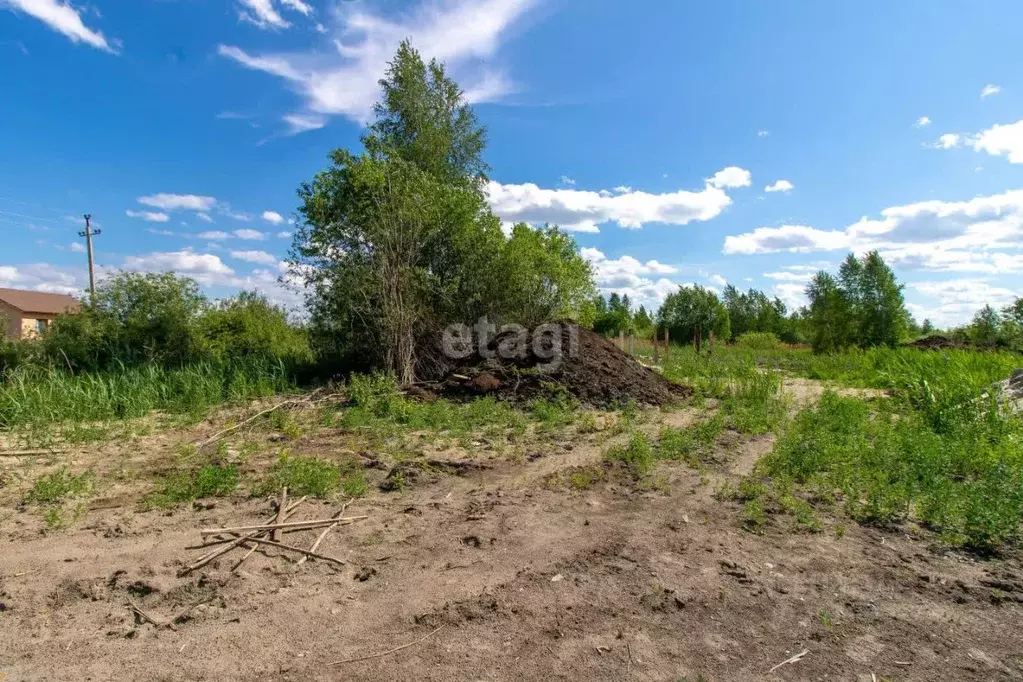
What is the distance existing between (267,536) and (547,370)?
21.9 feet

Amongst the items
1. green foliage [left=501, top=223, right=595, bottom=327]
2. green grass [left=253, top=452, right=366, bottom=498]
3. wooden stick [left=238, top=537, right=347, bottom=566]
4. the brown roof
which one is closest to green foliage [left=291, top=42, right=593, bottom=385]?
green foliage [left=501, top=223, right=595, bottom=327]

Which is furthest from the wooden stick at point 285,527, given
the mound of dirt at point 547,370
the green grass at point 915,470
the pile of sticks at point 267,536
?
the mound of dirt at point 547,370

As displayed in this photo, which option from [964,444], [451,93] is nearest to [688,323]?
[451,93]

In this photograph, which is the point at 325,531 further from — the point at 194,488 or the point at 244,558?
the point at 194,488

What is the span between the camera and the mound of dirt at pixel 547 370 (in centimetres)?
967

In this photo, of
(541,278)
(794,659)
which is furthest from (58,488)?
(541,278)

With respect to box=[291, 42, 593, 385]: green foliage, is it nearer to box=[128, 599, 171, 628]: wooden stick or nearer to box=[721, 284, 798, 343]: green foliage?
box=[128, 599, 171, 628]: wooden stick

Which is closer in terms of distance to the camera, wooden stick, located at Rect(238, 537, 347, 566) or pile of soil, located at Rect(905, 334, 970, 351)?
wooden stick, located at Rect(238, 537, 347, 566)

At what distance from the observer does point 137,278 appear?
11.8 m

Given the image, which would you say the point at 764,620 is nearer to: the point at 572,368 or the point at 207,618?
the point at 207,618

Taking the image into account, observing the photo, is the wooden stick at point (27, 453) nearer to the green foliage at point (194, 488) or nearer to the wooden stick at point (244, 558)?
the green foliage at point (194, 488)

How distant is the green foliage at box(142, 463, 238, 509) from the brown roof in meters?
32.9

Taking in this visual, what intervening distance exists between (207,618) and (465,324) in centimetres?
999

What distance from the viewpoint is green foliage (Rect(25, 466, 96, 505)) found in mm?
4828
